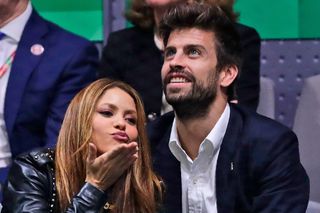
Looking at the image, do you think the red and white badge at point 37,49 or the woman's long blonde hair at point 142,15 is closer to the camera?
the red and white badge at point 37,49

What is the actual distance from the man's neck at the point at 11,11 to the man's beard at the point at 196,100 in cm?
83

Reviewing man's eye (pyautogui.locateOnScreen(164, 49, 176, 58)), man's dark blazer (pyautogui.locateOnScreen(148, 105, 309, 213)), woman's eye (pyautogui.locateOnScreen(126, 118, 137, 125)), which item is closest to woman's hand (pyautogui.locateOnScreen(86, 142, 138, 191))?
woman's eye (pyautogui.locateOnScreen(126, 118, 137, 125))

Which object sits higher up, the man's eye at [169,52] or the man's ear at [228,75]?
the man's eye at [169,52]

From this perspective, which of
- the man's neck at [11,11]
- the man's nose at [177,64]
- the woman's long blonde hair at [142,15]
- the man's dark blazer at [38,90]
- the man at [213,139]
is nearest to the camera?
the man at [213,139]

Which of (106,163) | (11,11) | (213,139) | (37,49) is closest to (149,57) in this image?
(37,49)

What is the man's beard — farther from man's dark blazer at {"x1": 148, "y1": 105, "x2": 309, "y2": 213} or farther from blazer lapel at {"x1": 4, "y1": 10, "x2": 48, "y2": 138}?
blazer lapel at {"x1": 4, "y1": 10, "x2": 48, "y2": 138}

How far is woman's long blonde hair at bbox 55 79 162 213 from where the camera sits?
2.47m

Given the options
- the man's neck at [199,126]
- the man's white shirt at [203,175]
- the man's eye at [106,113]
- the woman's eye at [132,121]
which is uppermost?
the man's eye at [106,113]

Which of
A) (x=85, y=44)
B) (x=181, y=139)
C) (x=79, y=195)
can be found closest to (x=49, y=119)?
(x=85, y=44)

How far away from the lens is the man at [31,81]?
10.3 feet

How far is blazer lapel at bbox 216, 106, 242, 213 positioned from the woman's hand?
36 cm

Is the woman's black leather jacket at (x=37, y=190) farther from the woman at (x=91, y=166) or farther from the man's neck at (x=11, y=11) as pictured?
the man's neck at (x=11, y=11)

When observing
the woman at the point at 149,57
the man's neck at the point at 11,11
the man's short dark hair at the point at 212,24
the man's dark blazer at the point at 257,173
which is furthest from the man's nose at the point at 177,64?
the man's neck at the point at 11,11

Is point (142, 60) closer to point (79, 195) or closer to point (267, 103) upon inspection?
point (267, 103)
